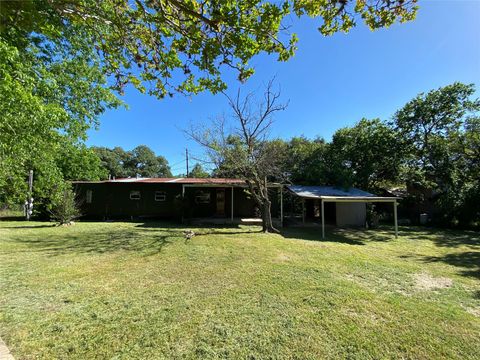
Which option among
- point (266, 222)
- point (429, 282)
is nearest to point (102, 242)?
point (266, 222)

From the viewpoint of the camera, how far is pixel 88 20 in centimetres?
352

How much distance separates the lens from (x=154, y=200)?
1841 cm

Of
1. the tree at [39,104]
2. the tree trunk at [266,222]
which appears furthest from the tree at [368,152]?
the tree at [39,104]

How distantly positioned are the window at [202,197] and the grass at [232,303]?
9.18 metres

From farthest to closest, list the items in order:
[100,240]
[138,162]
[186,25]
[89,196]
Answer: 1. [138,162]
2. [89,196]
3. [100,240]
4. [186,25]

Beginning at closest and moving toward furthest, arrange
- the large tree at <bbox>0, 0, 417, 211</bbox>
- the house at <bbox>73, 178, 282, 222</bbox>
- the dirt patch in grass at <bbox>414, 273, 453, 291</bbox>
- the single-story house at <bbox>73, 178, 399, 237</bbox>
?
the large tree at <bbox>0, 0, 417, 211</bbox>
the dirt patch in grass at <bbox>414, 273, 453, 291</bbox>
the single-story house at <bbox>73, 178, 399, 237</bbox>
the house at <bbox>73, 178, 282, 222</bbox>

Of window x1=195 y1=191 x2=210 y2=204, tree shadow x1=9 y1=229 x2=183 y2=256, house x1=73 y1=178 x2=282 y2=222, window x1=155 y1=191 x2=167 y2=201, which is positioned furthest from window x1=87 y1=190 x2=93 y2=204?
window x1=195 y1=191 x2=210 y2=204

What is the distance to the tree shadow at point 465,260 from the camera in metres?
7.55

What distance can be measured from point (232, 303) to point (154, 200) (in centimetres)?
1491

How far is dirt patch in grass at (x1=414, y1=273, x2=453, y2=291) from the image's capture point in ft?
19.5

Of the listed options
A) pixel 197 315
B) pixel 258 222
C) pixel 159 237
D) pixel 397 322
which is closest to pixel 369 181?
pixel 258 222

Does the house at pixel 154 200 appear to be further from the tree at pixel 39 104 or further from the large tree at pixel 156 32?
the large tree at pixel 156 32

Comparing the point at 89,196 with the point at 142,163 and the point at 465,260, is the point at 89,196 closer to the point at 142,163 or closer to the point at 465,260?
the point at 465,260

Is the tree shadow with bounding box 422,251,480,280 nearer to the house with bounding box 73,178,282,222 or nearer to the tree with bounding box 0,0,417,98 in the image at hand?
the tree with bounding box 0,0,417,98
